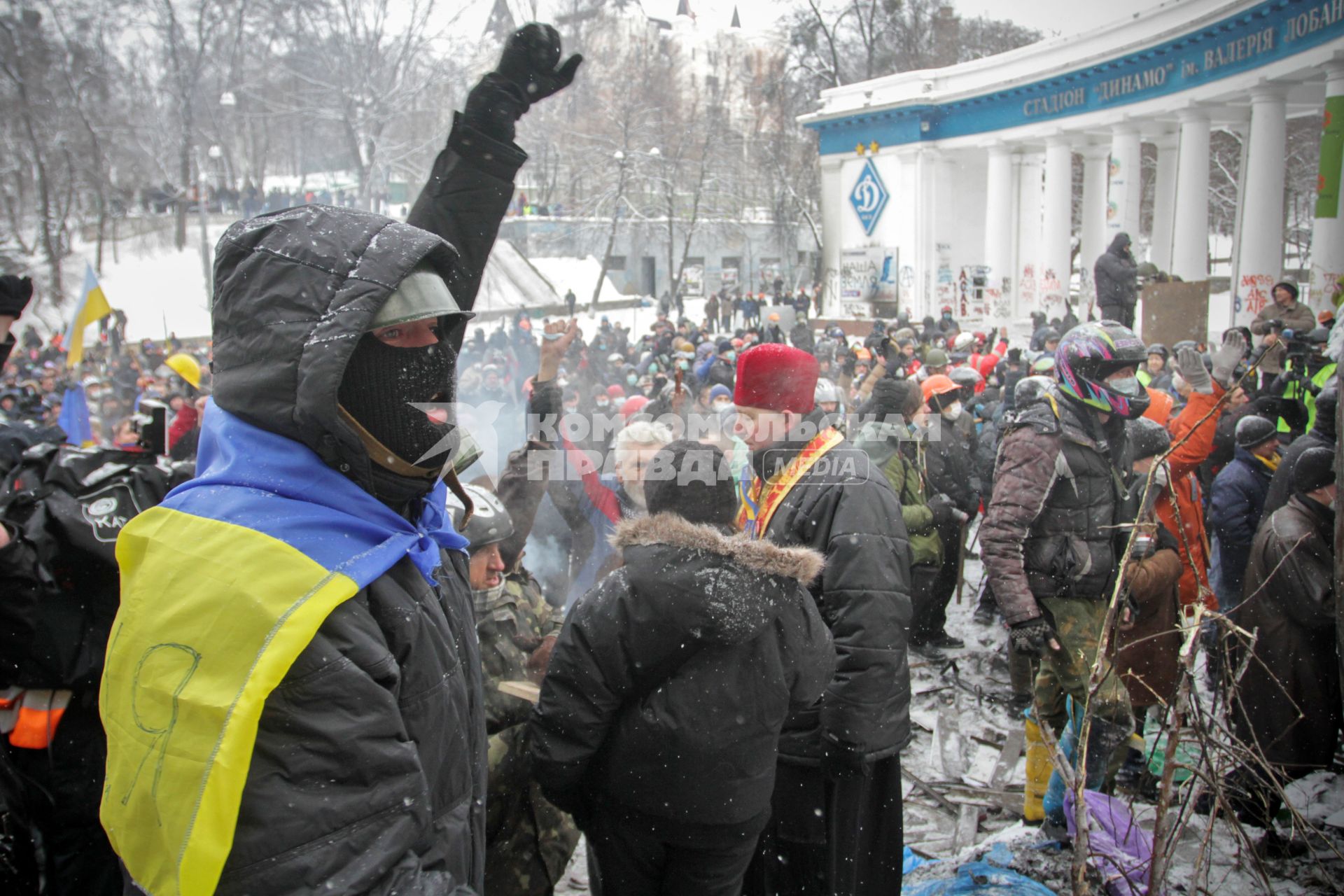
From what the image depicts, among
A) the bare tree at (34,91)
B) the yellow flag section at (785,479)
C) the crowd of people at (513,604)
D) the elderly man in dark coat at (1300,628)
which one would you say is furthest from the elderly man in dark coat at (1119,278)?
the bare tree at (34,91)

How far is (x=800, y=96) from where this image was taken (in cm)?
4075

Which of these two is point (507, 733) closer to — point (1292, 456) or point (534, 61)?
point (534, 61)

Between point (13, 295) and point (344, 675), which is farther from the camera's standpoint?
point (13, 295)

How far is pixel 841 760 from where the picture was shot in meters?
3.06

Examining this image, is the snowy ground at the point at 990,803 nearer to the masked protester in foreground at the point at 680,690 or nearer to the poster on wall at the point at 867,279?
the masked protester in foreground at the point at 680,690

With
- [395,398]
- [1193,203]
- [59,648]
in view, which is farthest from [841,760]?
[1193,203]

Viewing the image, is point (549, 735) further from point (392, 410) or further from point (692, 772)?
point (392, 410)

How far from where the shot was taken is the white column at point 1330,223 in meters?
13.7

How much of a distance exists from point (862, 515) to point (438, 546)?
1.83 meters

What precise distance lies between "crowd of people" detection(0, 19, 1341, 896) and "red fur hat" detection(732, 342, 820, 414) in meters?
0.02

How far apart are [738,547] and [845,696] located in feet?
3.05

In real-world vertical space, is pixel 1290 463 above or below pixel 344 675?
below

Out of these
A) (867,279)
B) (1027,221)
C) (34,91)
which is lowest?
(867,279)

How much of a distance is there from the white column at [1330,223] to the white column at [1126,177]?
331 inches
